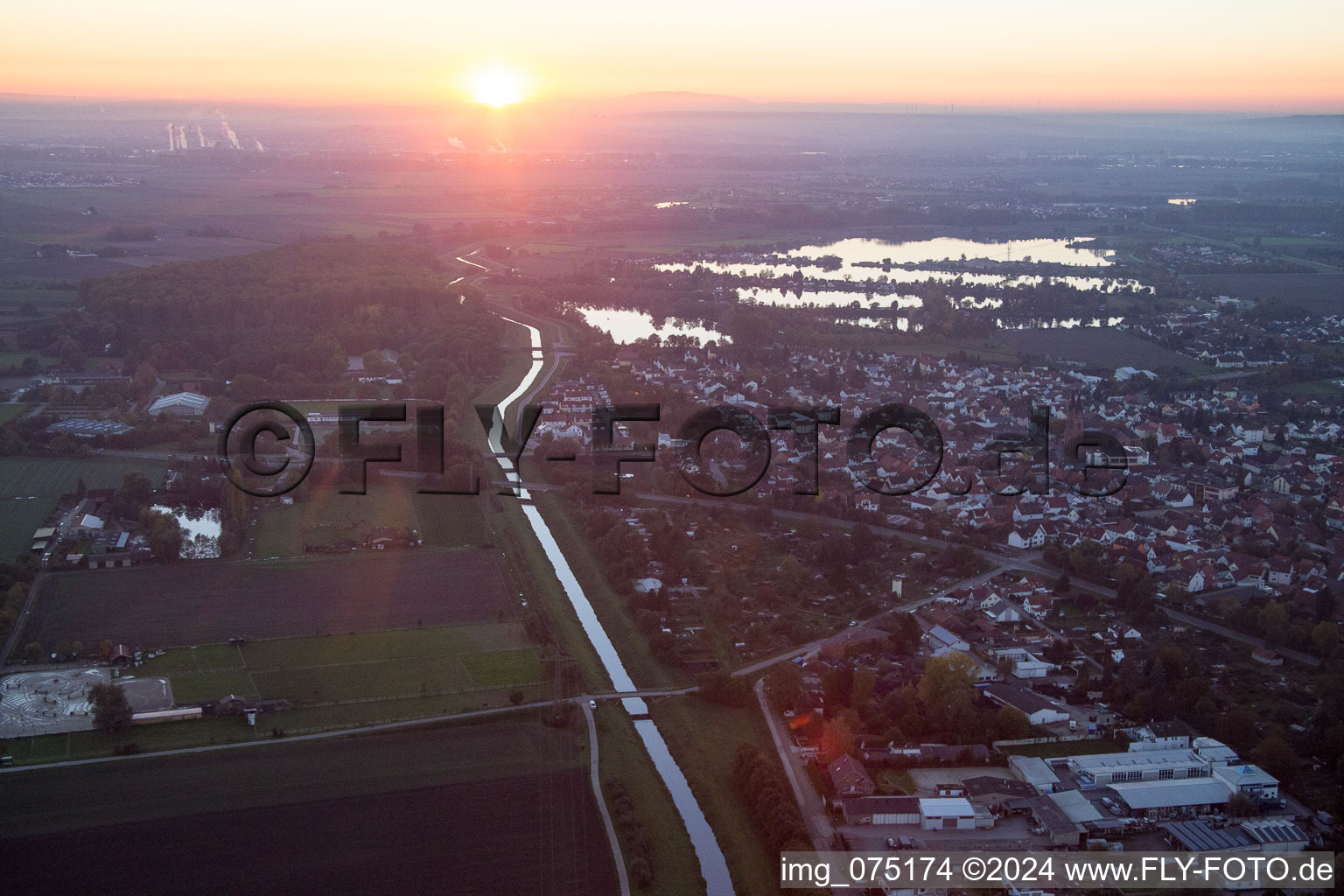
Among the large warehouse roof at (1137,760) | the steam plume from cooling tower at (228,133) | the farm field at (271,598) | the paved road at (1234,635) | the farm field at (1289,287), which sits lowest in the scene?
the paved road at (1234,635)

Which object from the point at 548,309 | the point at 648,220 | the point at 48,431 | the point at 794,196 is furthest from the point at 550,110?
the point at 48,431

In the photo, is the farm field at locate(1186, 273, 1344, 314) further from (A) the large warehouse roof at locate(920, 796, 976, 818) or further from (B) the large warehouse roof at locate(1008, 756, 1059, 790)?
(A) the large warehouse roof at locate(920, 796, 976, 818)

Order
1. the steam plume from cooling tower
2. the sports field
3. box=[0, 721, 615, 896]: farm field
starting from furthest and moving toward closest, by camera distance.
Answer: the steam plume from cooling tower, the sports field, box=[0, 721, 615, 896]: farm field

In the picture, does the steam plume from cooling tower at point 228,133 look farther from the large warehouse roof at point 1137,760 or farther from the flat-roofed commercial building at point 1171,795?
the flat-roofed commercial building at point 1171,795

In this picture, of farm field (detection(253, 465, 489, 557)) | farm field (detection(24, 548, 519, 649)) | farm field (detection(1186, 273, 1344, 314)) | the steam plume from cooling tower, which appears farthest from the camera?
the steam plume from cooling tower

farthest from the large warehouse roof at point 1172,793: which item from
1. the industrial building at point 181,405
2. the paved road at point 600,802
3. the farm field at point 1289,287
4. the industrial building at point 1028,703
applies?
the farm field at point 1289,287

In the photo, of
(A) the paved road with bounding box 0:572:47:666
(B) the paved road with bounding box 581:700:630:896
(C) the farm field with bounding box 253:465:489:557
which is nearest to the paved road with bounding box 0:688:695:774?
(B) the paved road with bounding box 581:700:630:896
